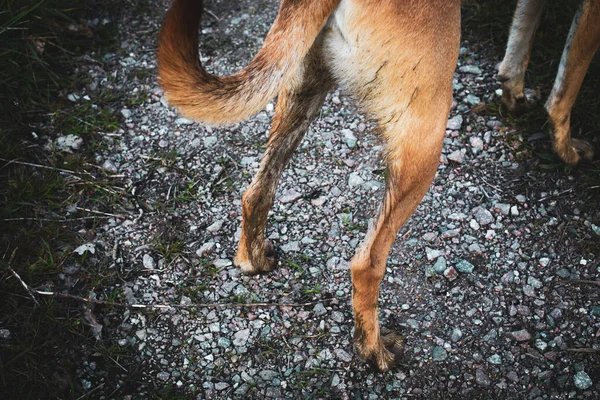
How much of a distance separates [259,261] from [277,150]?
26.1 inches

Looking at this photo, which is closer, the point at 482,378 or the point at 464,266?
the point at 482,378

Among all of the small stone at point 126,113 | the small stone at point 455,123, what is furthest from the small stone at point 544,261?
the small stone at point 126,113

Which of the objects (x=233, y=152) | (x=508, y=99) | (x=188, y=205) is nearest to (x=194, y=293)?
(x=188, y=205)

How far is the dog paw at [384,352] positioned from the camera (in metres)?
2.69

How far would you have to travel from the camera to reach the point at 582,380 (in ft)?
8.79

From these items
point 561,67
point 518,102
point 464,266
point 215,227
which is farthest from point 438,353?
point 518,102

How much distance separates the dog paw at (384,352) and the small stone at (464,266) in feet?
1.84

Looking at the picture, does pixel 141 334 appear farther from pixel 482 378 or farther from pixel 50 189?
pixel 482 378

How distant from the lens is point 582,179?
11.2ft

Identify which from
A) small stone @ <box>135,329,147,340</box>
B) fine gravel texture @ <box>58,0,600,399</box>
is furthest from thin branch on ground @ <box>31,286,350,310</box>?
small stone @ <box>135,329,147,340</box>

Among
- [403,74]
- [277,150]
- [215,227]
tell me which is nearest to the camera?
[403,74]

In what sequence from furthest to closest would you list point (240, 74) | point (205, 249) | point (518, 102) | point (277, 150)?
point (518, 102), point (205, 249), point (277, 150), point (240, 74)

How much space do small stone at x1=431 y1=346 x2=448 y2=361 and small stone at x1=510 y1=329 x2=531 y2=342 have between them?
365 mm

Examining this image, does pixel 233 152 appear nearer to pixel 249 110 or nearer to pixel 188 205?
pixel 188 205
